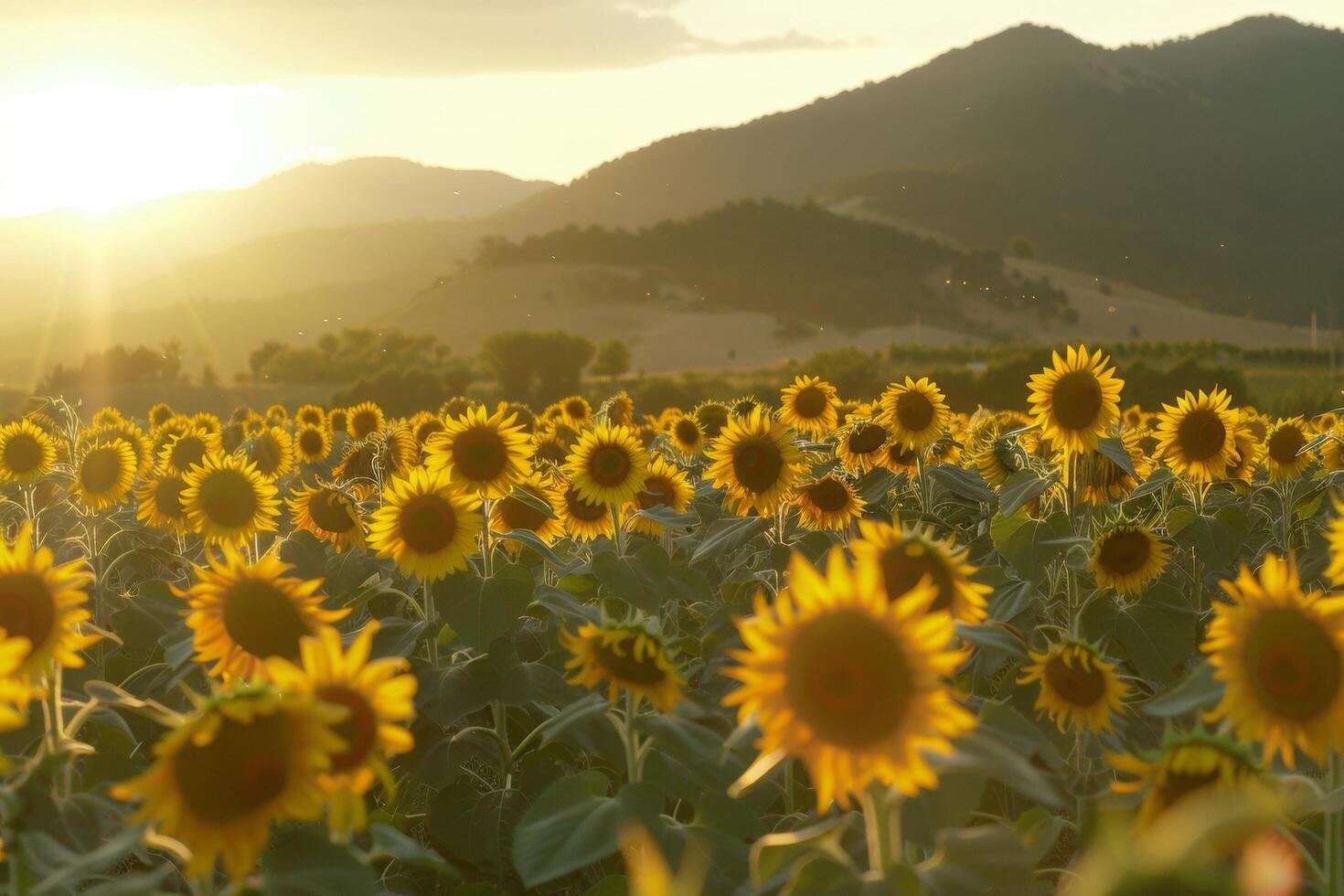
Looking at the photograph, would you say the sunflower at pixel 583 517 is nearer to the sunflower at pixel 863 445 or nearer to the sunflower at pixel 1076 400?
the sunflower at pixel 863 445

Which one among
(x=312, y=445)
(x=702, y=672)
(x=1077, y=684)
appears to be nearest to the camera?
(x=1077, y=684)

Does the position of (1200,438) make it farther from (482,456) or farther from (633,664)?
(633,664)

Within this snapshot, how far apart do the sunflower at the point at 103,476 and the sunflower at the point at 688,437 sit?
345 cm

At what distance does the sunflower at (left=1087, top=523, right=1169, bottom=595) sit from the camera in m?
4.38

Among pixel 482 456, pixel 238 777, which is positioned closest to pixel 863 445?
pixel 482 456

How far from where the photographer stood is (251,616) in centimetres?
278

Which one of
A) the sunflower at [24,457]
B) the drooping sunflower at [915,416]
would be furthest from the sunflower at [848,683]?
the sunflower at [24,457]

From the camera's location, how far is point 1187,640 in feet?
14.1

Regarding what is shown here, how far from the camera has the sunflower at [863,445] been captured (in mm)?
6543

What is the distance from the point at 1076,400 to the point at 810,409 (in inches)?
127

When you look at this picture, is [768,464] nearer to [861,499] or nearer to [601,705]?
[861,499]

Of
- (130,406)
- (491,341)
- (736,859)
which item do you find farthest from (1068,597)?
(491,341)

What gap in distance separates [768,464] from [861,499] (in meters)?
0.68

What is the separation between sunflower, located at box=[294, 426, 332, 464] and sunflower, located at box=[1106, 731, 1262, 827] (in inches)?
359
